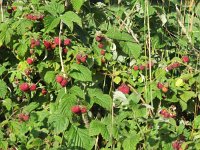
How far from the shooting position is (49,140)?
2562mm

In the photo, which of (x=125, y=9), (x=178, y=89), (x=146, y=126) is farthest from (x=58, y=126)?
(x=125, y=9)

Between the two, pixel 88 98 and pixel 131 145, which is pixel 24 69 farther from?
pixel 131 145

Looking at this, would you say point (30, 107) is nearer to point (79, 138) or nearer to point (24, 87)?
point (24, 87)

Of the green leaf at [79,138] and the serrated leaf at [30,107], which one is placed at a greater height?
the serrated leaf at [30,107]

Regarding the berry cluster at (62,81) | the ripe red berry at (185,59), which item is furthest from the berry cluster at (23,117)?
the ripe red berry at (185,59)

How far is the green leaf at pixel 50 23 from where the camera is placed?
2.81m

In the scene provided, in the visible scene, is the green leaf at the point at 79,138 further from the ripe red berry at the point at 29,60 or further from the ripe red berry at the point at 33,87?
the ripe red berry at the point at 29,60

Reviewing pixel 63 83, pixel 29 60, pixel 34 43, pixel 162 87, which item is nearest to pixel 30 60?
pixel 29 60

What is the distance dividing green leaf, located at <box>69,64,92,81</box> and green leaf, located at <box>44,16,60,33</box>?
0.84ft

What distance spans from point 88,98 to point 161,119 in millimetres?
450

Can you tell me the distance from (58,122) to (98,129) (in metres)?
0.22

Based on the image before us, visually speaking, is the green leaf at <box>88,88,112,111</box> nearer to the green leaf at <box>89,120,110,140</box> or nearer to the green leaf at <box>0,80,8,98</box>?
the green leaf at <box>89,120,110,140</box>

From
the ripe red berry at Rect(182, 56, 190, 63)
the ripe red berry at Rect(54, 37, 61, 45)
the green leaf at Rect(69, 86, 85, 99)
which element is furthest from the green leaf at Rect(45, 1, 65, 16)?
the ripe red berry at Rect(182, 56, 190, 63)

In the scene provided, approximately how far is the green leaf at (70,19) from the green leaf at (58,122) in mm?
511
